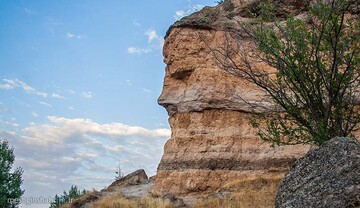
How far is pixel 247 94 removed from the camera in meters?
21.6

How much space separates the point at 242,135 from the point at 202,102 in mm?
2638

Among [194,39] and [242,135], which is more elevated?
[194,39]

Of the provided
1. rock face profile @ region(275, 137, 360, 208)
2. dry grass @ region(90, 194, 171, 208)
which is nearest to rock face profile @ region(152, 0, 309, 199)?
dry grass @ region(90, 194, 171, 208)

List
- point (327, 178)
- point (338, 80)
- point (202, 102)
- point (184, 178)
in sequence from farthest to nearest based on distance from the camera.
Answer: point (202, 102), point (184, 178), point (338, 80), point (327, 178)

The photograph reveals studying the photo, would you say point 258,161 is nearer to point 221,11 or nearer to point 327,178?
point 221,11

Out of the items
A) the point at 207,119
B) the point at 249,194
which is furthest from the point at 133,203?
the point at 207,119

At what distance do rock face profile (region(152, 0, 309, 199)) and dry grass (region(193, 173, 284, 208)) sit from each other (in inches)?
25.9

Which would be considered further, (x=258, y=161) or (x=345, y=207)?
(x=258, y=161)

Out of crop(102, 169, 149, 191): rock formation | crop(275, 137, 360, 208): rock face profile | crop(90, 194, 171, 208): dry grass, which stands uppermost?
crop(102, 169, 149, 191): rock formation

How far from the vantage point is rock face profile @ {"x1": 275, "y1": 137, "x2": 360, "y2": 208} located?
18.4 ft

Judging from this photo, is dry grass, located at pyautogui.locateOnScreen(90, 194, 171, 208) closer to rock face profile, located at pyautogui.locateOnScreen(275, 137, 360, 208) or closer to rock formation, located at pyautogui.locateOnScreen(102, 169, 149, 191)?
rock formation, located at pyautogui.locateOnScreen(102, 169, 149, 191)

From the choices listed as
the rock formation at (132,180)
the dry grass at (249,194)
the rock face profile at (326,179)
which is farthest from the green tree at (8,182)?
the rock face profile at (326,179)

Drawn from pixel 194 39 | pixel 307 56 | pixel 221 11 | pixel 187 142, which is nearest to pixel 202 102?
pixel 187 142

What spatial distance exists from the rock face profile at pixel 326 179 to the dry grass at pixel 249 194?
28.0 ft
